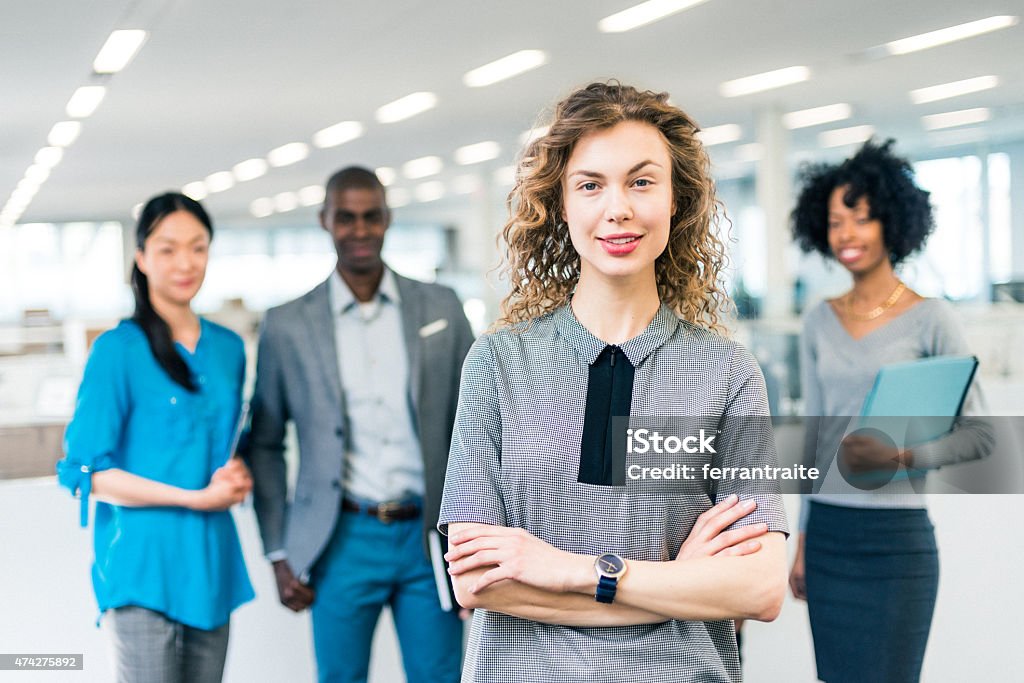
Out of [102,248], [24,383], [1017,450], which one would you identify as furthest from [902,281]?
[102,248]

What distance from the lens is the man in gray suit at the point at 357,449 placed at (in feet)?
7.11

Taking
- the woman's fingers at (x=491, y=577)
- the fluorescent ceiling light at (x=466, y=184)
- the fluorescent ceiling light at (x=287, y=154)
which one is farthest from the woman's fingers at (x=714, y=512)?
the fluorescent ceiling light at (x=466, y=184)

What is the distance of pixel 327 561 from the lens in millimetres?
2186

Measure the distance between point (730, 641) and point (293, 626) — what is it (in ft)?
7.29

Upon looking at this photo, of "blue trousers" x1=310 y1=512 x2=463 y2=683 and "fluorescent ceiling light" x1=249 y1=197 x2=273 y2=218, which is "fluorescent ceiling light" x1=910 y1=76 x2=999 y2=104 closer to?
"blue trousers" x1=310 y1=512 x2=463 y2=683

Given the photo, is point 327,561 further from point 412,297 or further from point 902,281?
point 902,281

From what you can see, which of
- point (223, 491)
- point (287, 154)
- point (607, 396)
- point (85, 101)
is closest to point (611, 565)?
point (607, 396)

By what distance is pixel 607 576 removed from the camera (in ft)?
3.89

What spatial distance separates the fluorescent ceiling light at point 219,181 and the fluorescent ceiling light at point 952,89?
30.9 feet

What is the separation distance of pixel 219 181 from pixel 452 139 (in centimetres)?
367

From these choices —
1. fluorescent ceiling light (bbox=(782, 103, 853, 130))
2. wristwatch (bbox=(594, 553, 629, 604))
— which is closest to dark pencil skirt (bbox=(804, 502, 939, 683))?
wristwatch (bbox=(594, 553, 629, 604))

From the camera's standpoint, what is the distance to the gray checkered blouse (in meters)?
1.24

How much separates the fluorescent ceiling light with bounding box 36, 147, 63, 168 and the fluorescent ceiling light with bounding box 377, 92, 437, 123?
8.54ft

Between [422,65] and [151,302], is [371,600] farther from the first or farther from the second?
[422,65]
